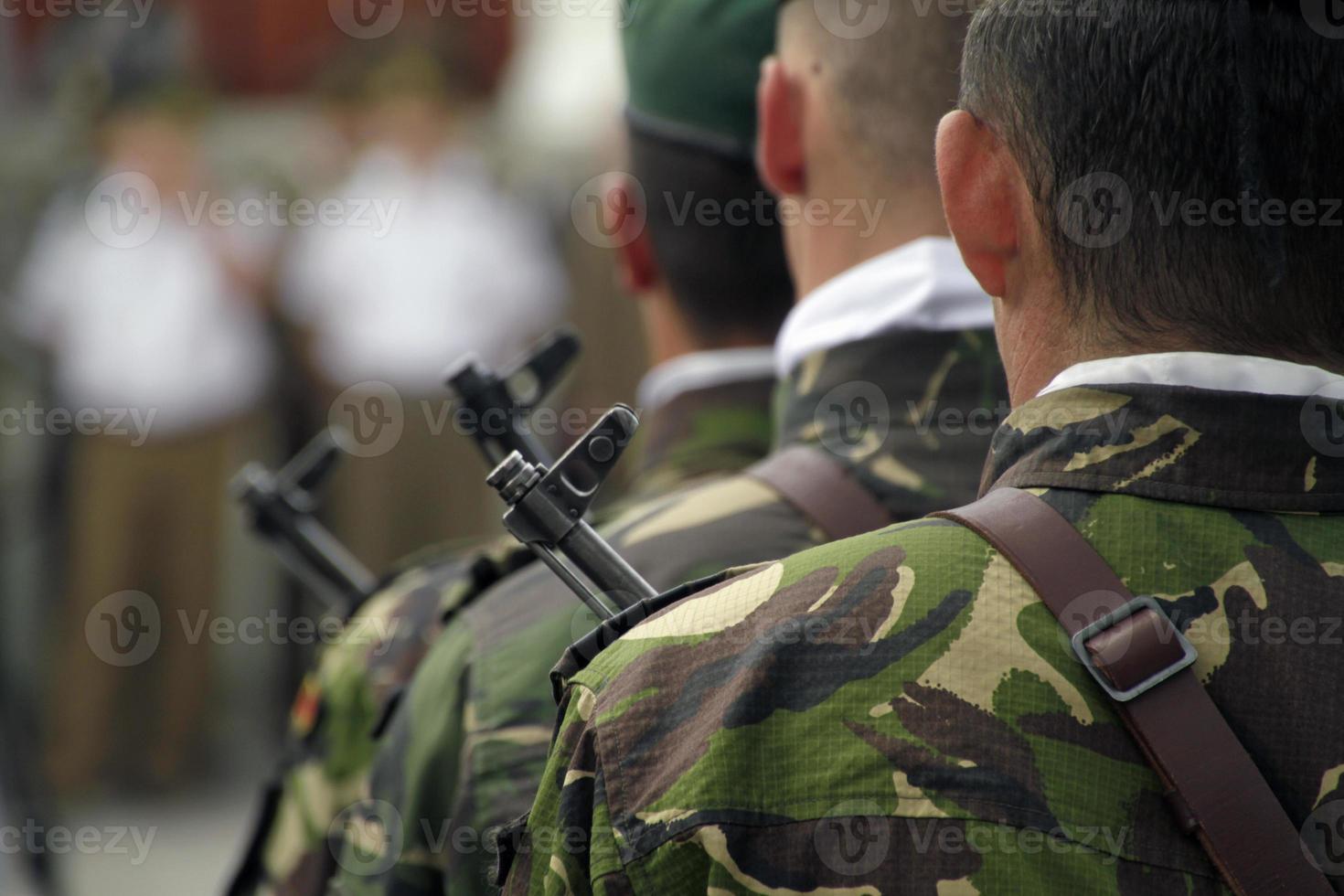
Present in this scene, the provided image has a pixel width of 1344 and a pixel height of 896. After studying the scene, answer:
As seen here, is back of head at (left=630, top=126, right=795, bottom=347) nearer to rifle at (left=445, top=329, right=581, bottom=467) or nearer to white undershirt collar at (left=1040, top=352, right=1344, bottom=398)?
rifle at (left=445, top=329, right=581, bottom=467)

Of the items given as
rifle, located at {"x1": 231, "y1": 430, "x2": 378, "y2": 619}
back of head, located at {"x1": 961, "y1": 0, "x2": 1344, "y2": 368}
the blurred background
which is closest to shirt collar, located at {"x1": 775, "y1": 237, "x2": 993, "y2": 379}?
back of head, located at {"x1": 961, "y1": 0, "x2": 1344, "y2": 368}

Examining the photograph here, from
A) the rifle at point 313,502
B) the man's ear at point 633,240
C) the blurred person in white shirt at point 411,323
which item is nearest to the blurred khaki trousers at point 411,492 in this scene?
the blurred person in white shirt at point 411,323

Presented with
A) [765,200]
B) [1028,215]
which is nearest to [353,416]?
[765,200]

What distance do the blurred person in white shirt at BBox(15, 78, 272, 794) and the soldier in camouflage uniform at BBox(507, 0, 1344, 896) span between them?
4865mm

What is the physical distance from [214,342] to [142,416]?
37 centimetres

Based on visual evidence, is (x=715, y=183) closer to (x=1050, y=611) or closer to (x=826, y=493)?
(x=826, y=493)

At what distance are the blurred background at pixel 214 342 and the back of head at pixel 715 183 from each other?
3428mm

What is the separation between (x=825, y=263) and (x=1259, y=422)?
0.77m

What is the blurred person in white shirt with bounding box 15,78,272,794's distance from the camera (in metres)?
5.55

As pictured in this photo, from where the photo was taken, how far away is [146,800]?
5324 mm

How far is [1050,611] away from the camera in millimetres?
919

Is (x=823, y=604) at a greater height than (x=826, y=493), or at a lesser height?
greater

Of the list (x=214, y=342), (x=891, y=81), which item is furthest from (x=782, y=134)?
(x=214, y=342)

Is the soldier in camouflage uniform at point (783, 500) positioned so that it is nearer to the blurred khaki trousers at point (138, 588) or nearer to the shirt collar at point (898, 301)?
the shirt collar at point (898, 301)
